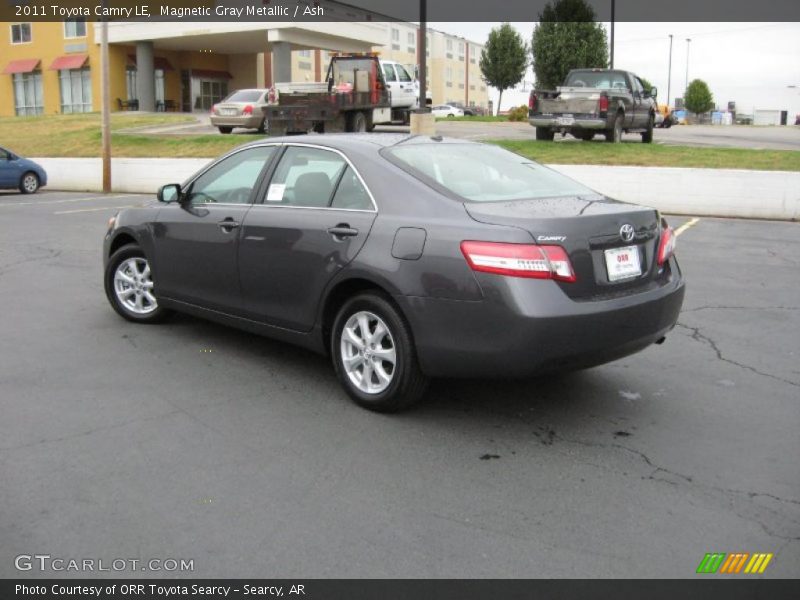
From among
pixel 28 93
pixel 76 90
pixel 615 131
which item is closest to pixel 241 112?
pixel 615 131

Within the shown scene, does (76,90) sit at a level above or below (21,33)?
below

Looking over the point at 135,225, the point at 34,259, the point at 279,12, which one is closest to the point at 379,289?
the point at 135,225

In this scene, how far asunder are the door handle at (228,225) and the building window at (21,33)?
50420 millimetres

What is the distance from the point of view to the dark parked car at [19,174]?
20781 millimetres

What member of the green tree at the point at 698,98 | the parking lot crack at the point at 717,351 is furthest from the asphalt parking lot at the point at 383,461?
the green tree at the point at 698,98

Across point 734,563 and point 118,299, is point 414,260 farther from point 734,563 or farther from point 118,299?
point 118,299

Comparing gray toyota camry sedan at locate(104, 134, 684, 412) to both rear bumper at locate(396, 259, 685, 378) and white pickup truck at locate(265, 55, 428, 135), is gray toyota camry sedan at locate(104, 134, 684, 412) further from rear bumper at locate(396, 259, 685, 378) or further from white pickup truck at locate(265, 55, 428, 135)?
white pickup truck at locate(265, 55, 428, 135)

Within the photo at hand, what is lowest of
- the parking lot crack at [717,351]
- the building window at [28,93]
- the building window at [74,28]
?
the parking lot crack at [717,351]

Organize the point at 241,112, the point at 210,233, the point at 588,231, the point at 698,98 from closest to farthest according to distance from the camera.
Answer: the point at 588,231 < the point at 210,233 < the point at 241,112 < the point at 698,98

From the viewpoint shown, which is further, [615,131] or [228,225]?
[615,131]

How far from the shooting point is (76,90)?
4875cm

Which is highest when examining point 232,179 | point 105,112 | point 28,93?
point 28,93

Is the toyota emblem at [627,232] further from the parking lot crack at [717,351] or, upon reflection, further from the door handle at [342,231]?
the parking lot crack at [717,351]

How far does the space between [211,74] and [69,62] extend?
8280 millimetres
